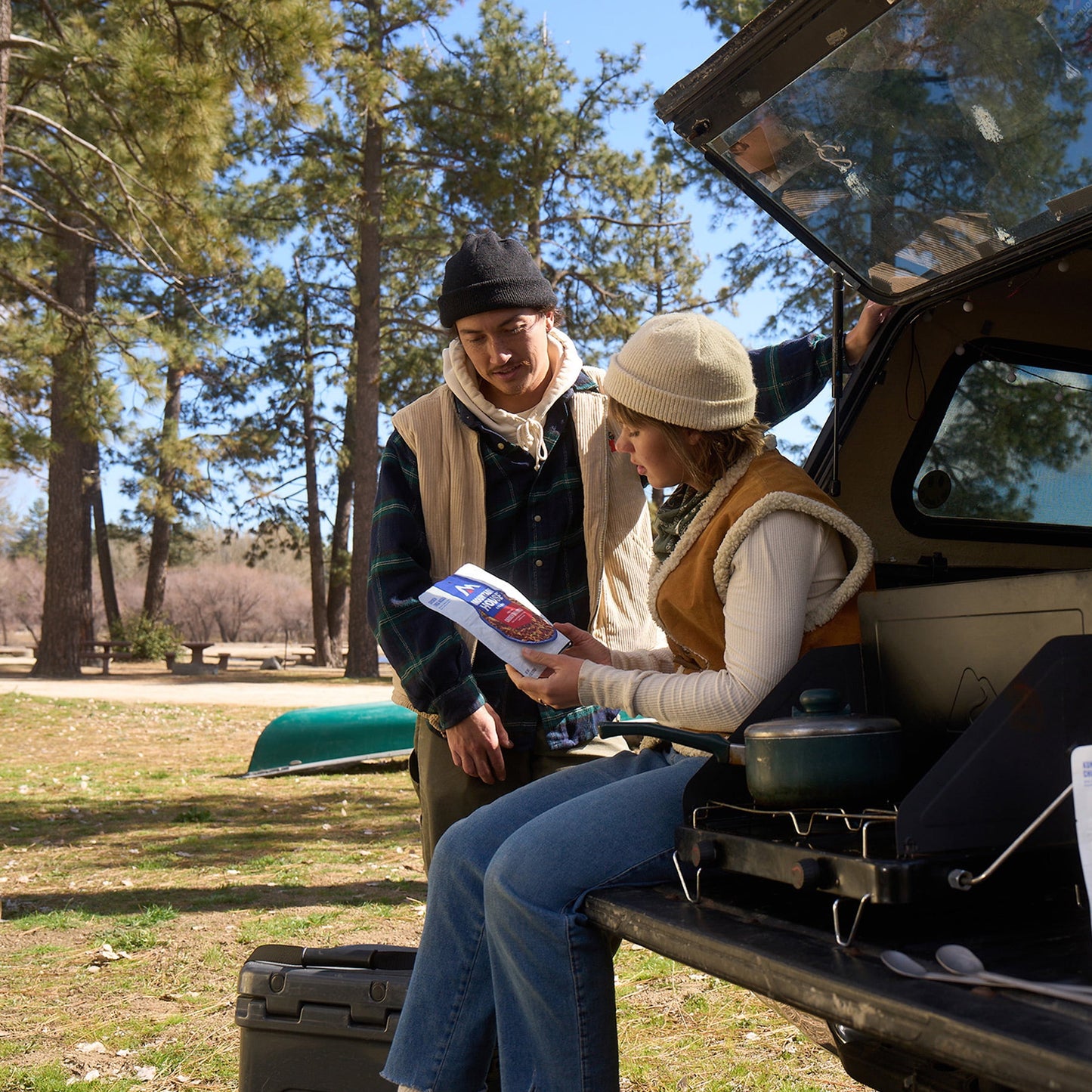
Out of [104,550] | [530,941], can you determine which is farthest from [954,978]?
[104,550]

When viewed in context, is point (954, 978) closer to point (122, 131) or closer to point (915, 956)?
point (915, 956)

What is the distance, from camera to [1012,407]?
124 inches

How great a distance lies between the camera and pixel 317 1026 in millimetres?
2613

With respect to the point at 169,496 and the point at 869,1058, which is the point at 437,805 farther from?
the point at 169,496

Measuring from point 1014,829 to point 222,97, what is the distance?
39.6ft

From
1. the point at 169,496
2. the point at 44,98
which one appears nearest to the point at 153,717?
the point at 44,98

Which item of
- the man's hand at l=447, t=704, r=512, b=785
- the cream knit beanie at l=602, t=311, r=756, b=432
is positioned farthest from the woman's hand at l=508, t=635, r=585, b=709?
the man's hand at l=447, t=704, r=512, b=785

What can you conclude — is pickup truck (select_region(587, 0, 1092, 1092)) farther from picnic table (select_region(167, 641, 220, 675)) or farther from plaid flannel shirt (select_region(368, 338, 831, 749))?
picnic table (select_region(167, 641, 220, 675))

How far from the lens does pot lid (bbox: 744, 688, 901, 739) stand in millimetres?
1736

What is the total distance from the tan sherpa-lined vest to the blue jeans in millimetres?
250

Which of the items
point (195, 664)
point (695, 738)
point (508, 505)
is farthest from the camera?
point (195, 664)

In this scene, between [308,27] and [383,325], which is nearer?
[308,27]

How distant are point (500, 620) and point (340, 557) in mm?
29998

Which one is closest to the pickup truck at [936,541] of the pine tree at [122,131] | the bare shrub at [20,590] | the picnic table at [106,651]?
the pine tree at [122,131]
